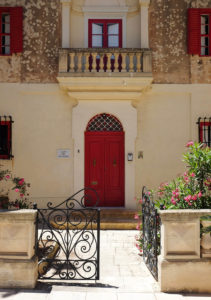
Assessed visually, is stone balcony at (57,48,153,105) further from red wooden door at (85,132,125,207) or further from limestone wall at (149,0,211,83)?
red wooden door at (85,132,125,207)

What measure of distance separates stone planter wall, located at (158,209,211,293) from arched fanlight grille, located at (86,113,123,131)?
20.7ft

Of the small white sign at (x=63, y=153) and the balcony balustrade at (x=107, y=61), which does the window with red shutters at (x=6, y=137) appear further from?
the balcony balustrade at (x=107, y=61)

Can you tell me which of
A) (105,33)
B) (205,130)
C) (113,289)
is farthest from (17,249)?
(105,33)

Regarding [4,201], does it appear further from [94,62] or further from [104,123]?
[94,62]

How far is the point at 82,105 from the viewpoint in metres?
10.8

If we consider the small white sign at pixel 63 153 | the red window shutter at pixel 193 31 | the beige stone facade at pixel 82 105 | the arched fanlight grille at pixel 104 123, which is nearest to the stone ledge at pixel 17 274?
the beige stone facade at pixel 82 105

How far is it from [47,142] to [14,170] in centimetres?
140

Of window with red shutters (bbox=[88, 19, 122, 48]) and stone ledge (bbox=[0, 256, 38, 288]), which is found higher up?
window with red shutters (bbox=[88, 19, 122, 48])

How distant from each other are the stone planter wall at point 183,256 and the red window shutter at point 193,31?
721 centimetres

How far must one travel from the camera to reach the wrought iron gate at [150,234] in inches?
213

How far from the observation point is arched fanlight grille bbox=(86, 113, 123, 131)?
11047 millimetres

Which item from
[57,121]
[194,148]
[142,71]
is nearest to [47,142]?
[57,121]

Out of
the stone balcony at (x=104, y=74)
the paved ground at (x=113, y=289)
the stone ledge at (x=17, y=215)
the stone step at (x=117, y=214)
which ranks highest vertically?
the stone balcony at (x=104, y=74)

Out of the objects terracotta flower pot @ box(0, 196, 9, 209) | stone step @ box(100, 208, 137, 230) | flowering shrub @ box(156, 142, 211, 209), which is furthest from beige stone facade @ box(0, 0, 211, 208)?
flowering shrub @ box(156, 142, 211, 209)
